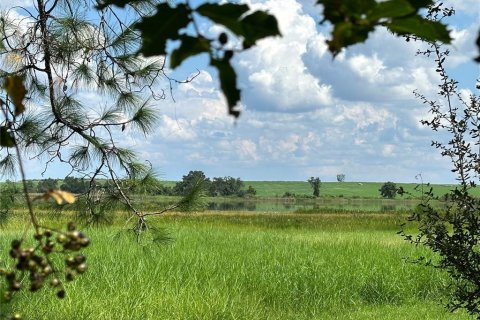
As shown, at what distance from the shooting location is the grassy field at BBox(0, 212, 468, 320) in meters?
5.38

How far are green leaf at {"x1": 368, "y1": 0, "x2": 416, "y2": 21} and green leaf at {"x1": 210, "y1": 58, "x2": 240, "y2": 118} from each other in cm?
17

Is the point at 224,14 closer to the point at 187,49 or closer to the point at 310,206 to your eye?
the point at 187,49

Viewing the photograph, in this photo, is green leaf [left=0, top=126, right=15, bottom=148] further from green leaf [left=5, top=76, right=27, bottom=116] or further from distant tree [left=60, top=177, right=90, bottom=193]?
distant tree [left=60, top=177, right=90, bottom=193]

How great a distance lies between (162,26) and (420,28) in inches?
12.8

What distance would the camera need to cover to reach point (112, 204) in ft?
15.4

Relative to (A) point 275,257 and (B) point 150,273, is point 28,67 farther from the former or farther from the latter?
(A) point 275,257

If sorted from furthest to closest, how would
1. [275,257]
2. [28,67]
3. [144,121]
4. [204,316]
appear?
1. [275,257]
2. [204,316]
3. [144,121]
4. [28,67]

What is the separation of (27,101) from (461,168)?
3.35 m

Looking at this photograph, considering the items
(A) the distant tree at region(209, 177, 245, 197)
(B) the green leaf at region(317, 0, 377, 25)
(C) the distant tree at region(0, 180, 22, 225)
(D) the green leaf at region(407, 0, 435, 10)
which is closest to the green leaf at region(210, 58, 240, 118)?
(B) the green leaf at region(317, 0, 377, 25)

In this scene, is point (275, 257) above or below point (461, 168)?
below

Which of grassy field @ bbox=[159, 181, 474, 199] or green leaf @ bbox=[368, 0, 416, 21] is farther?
grassy field @ bbox=[159, 181, 474, 199]

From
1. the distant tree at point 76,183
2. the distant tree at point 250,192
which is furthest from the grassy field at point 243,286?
the distant tree at point 250,192

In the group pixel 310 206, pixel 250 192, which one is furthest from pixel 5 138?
pixel 250 192

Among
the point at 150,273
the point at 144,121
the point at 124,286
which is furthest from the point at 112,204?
the point at 150,273
